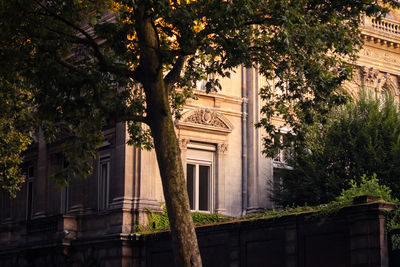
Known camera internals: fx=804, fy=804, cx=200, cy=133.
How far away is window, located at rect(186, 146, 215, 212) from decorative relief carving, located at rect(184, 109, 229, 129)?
1013 mm

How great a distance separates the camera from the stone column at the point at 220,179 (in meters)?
33.1

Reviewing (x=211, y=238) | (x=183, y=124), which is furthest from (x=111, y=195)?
(x=211, y=238)

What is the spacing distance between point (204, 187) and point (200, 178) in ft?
1.36

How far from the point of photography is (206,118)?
33.2 meters

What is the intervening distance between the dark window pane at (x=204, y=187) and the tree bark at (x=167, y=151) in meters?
12.8

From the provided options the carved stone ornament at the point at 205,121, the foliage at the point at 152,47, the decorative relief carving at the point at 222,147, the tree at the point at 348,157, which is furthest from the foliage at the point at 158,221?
the foliage at the point at 152,47

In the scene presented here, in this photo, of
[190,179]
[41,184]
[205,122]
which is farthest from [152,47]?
[41,184]

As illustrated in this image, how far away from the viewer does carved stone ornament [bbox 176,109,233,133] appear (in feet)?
106

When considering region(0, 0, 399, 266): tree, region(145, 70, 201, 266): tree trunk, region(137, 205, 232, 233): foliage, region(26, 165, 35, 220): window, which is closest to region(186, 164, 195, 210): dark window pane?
region(137, 205, 232, 233): foliage

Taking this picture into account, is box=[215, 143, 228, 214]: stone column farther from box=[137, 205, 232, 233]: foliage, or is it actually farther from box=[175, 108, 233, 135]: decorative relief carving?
box=[137, 205, 232, 233]: foliage

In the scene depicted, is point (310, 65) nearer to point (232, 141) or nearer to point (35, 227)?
point (232, 141)

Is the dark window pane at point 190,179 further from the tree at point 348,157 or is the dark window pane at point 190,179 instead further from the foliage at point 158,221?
the tree at point 348,157

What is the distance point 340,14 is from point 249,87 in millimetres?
12764

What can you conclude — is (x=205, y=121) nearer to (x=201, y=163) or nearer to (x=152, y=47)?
(x=201, y=163)
